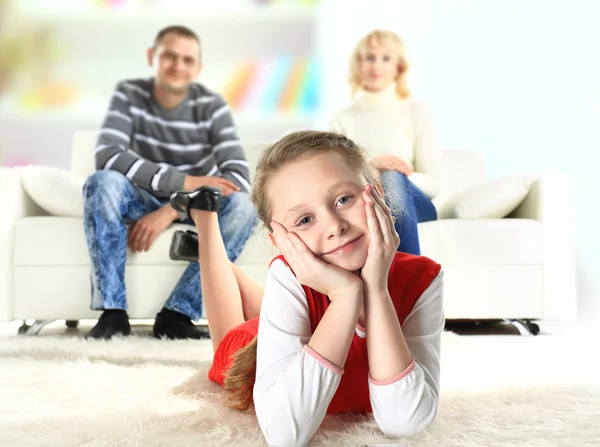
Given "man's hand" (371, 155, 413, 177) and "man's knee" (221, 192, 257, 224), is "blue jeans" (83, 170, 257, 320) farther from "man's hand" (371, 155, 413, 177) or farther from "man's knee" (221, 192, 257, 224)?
"man's hand" (371, 155, 413, 177)

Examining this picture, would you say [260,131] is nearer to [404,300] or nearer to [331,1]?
[331,1]

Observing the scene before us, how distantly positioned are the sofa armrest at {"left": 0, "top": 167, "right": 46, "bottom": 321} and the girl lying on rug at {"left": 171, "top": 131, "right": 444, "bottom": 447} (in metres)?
1.59

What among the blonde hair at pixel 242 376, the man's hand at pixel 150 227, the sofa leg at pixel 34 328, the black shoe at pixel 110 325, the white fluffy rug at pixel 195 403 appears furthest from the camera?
the sofa leg at pixel 34 328

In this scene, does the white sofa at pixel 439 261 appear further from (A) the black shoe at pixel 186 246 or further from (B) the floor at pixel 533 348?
(A) the black shoe at pixel 186 246

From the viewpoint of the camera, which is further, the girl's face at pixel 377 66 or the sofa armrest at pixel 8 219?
the girl's face at pixel 377 66

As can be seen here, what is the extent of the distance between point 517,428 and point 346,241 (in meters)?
0.42

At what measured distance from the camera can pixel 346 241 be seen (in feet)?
3.17

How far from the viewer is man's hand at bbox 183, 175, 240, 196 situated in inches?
94.7

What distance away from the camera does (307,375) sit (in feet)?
3.02

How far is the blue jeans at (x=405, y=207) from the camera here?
4.92 feet

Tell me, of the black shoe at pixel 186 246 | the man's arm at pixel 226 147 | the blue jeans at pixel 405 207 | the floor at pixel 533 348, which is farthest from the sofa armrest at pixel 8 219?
the blue jeans at pixel 405 207

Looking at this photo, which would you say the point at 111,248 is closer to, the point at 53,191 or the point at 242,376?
the point at 53,191

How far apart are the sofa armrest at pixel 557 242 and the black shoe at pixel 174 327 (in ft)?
4.03

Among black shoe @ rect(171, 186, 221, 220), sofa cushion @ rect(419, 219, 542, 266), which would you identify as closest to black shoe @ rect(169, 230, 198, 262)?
black shoe @ rect(171, 186, 221, 220)
